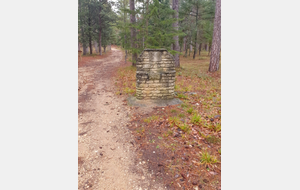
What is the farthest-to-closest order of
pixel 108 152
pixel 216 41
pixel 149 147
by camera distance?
pixel 216 41
pixel 149 147
pixel 108 152

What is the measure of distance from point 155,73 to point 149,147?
312 centimetres

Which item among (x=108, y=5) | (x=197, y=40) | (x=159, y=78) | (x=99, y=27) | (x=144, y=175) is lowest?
(x=144, y=175)

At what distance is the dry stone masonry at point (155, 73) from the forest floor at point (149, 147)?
2.66 feet

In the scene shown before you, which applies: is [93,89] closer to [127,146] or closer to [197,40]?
[127,146]

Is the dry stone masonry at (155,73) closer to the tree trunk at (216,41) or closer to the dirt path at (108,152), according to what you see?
the dirt path at (108,152)

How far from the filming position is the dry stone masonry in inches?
235

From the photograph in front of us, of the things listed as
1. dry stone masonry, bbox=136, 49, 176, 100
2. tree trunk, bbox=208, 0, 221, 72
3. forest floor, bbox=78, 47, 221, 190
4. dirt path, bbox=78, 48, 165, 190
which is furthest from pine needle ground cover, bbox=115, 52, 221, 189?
tree trunk, bbox=208, 0, 221, 72

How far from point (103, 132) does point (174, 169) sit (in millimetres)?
2324

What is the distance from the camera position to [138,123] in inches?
191

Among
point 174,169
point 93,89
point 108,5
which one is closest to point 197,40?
point 108,5

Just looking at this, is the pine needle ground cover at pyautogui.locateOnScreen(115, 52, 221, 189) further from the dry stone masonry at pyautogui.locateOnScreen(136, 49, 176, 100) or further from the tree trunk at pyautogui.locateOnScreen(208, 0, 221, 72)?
the tree trunk at pyautogui.locateOnScreen(208, 0, 221, 72)

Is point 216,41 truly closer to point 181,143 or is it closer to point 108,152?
point 181,143

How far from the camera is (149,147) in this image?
12.1 feet

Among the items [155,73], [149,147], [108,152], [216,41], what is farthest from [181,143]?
[216,41]
